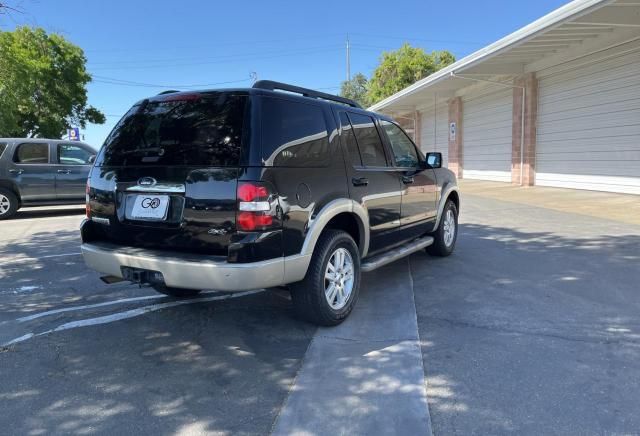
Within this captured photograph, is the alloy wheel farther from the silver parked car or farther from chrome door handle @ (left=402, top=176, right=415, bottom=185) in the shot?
the silver parked car

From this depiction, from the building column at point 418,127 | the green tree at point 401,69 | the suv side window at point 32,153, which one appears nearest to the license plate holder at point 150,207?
the suv side window at point 32,153

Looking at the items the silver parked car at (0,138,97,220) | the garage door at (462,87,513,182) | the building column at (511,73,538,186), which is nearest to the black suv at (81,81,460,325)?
the silver parked car at (0,138,97,220)

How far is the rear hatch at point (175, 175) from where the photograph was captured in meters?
3.46

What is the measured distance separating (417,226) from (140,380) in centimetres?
350

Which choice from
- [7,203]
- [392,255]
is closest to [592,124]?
[392,255]

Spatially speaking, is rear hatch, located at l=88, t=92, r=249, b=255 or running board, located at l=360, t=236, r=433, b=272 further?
running board, located at l=360, t=236, r=433, b=272

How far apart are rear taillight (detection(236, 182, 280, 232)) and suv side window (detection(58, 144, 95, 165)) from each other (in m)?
9.89

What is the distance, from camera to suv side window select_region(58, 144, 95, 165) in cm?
1160

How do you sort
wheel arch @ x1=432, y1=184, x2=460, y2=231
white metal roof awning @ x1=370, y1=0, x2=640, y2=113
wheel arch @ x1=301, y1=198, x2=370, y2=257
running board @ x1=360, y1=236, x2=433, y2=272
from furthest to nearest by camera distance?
white metal roof awning @ x1=370, y1=0, x2=640, y2=113, wheel arch @ x1=432, y1=184, x2=460, y2=231, running board @ x1=360, y1=236, x2=433, y2=272, wheel arch @ x1=301, y1=198, x2=370, y2=257

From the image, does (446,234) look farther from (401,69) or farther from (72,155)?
(401,69)

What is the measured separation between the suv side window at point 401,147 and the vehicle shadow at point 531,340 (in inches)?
51.4

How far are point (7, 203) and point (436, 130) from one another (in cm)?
2175

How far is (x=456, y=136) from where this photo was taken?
23.8 meters

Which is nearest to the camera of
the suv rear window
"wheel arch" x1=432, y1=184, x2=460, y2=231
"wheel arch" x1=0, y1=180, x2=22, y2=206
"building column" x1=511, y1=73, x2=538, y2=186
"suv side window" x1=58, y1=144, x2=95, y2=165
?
the suv rear window
